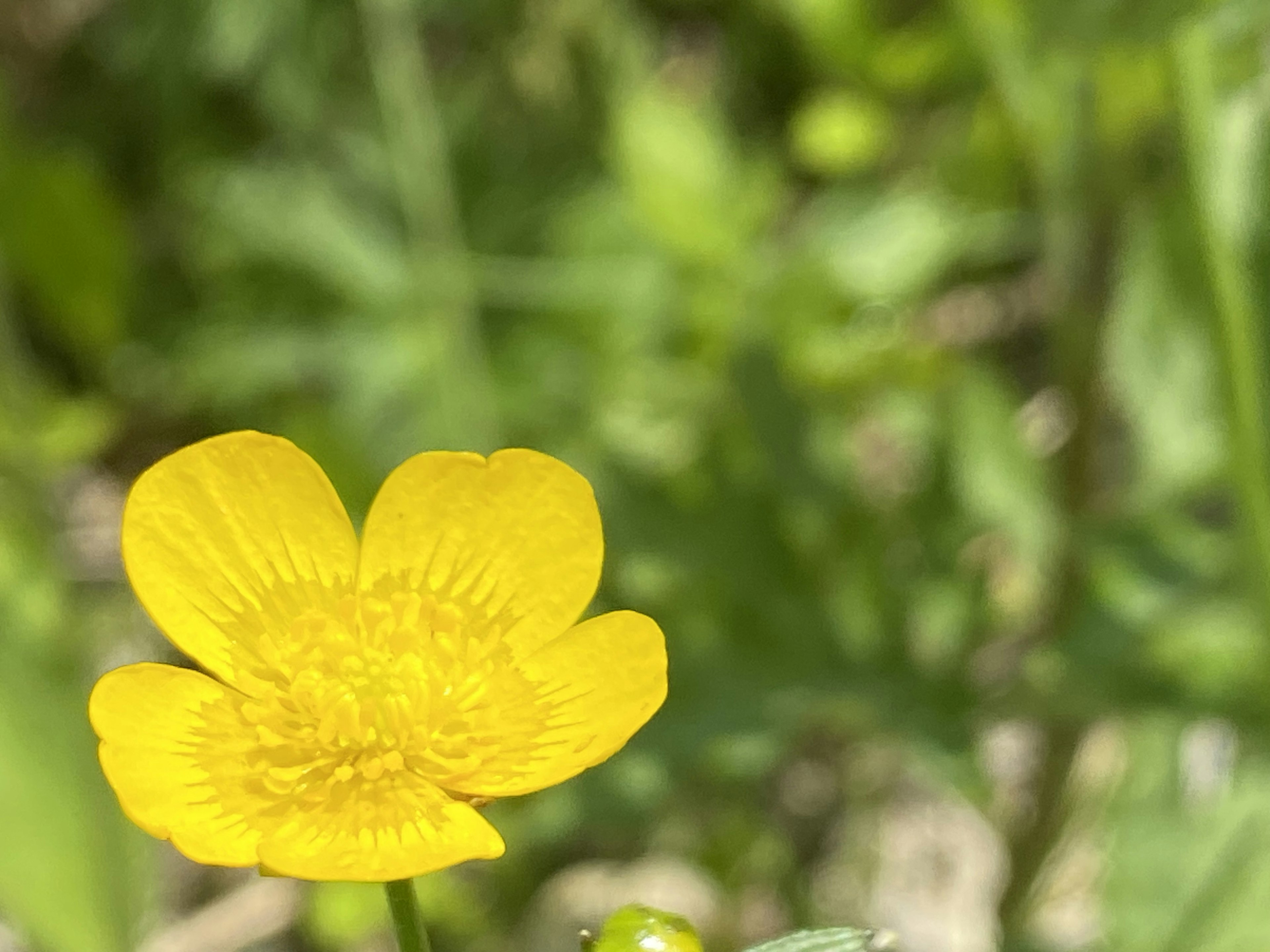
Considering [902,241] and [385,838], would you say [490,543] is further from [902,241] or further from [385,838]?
[902,241]

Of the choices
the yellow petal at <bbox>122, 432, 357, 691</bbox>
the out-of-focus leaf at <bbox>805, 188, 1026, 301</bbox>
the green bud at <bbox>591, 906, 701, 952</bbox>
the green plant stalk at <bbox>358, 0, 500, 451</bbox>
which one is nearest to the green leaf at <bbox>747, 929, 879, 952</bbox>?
the green bud at <bbox>591, 906, 701, 952</bbox>

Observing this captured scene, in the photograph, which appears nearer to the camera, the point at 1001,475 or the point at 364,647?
the point at 364,647

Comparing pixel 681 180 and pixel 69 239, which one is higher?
pixel 69 239

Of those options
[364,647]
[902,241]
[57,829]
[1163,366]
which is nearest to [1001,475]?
[1163,366]

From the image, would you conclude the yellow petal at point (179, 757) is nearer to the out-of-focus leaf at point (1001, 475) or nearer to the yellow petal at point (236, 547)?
the yellow petal at point (236, 547)

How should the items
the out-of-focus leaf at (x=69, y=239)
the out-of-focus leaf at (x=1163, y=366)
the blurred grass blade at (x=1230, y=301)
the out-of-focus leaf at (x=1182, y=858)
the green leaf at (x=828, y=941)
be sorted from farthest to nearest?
the out-of-focus leaf at (x=69, y=239) < the out-of-focus leaf at (x=1163, y=366) < the out-of-focus leaf at (x=1182, y=858) < the blurred grass blade at (x=1230, y=301) < the green leaf at (x=828, y=941)

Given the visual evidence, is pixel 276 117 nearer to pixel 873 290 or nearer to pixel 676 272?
pixel 676 272

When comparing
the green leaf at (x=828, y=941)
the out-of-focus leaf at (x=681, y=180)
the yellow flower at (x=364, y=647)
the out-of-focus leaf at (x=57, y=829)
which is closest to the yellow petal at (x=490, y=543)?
the yellow flower at (x=364, y=647)
